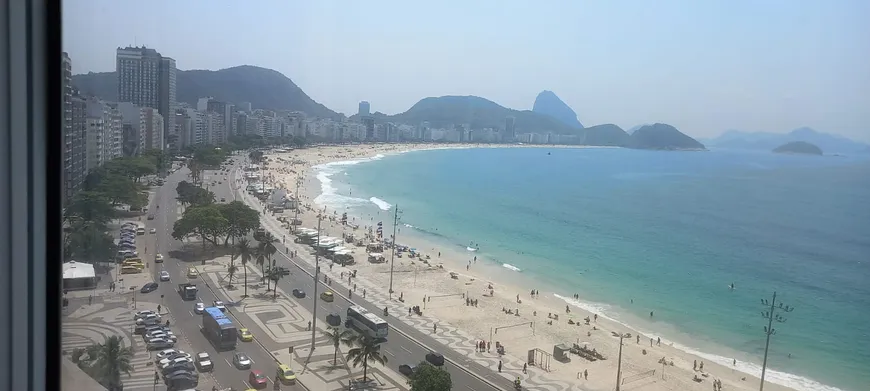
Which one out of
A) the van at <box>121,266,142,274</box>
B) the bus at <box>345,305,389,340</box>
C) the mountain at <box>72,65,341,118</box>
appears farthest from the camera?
the mountain at <box>72,65,341,118</box>

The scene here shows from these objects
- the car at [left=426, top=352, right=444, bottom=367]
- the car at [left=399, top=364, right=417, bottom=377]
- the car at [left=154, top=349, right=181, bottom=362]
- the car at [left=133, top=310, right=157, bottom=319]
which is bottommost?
the car at [left=426, top=352, right=444, bottom=367]

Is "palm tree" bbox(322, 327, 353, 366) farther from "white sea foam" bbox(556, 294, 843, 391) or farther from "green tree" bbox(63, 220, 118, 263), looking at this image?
"white sea foam" bbox(556, 294, 843, 391)

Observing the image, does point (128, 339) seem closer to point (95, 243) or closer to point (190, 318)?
point (95, 243)

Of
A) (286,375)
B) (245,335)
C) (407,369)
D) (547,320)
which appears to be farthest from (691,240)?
(286,375)

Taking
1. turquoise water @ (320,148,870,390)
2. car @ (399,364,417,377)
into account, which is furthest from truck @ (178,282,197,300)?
turquoise water @ (320,148,870,390)

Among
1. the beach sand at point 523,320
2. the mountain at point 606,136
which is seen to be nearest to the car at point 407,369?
the beach sand at point 523,320
